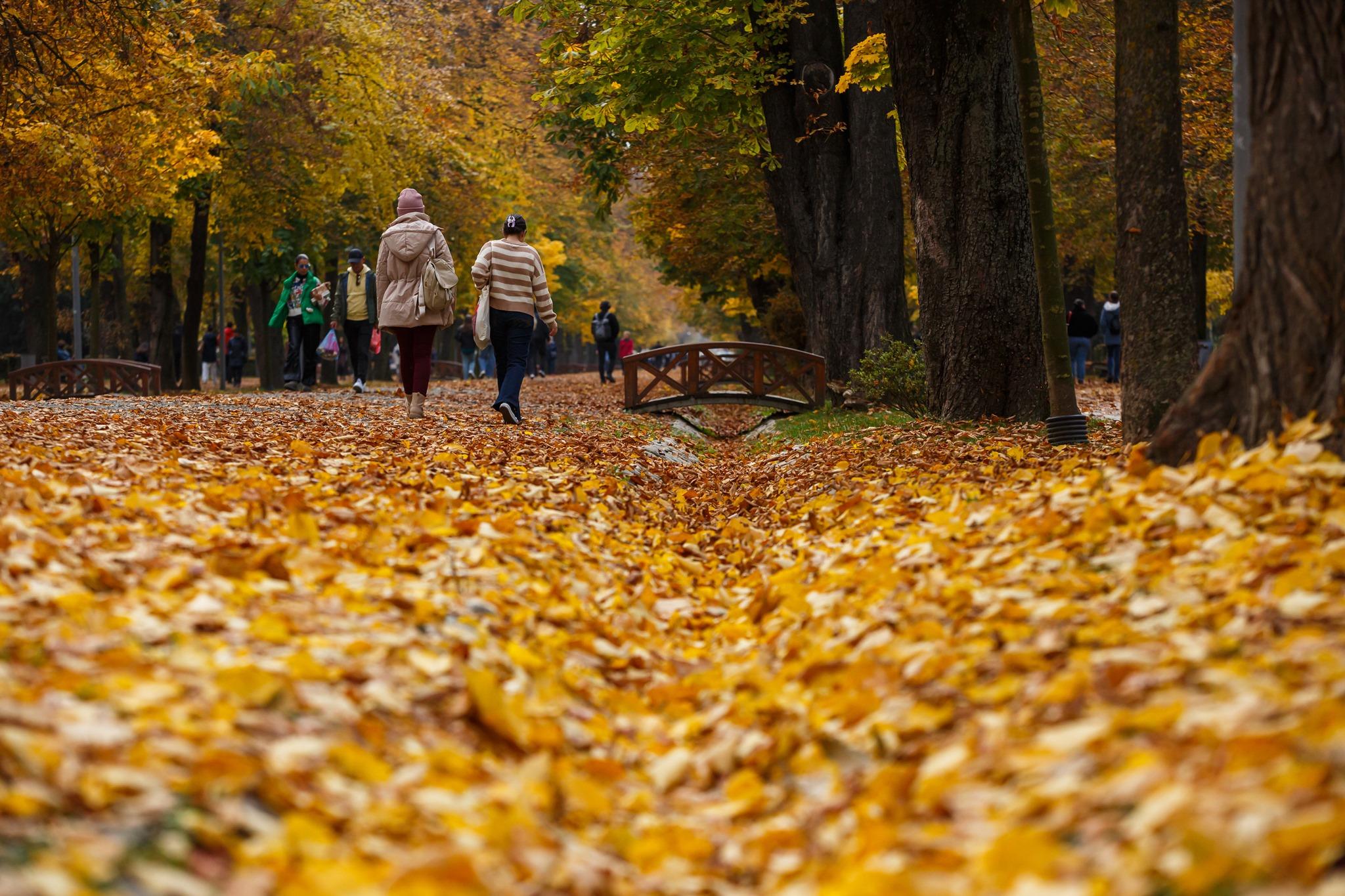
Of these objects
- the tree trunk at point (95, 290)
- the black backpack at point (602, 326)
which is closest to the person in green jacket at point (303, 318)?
the tree trunk at point (95, 290)

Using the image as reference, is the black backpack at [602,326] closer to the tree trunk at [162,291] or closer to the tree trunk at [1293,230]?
the tree trunk at [162,291]

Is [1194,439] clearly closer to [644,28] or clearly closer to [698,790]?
[698,790]

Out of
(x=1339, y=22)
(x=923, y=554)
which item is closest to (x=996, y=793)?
(x=923, y=554)

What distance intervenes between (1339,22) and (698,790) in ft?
13.1

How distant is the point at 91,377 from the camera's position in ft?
74.7

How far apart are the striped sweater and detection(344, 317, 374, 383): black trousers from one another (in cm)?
739

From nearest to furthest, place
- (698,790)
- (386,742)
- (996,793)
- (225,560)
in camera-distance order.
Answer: (996,793) < (386,742) < (698,790) < (225,560)

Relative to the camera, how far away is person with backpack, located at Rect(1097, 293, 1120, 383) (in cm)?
3066

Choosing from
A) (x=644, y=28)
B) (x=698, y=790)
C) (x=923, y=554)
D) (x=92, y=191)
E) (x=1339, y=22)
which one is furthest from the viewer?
(x=92, y=191)


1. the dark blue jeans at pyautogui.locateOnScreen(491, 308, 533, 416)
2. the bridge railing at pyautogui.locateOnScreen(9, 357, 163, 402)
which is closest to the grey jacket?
the bridge railing at pyautogui.locateOnScreen(9, 357, 163, 402)

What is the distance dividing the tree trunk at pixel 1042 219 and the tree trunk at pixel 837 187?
7.35 metres

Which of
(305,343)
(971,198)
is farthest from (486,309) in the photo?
(305,343)

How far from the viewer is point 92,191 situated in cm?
2150

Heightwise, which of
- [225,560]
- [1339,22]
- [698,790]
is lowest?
[698,790]
